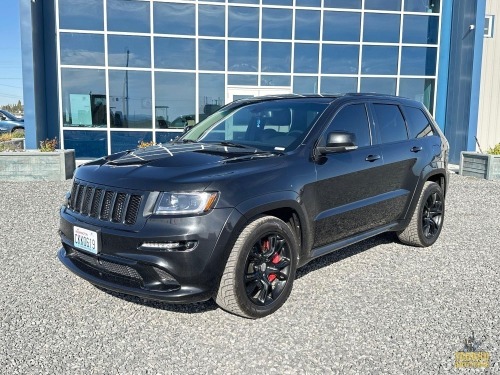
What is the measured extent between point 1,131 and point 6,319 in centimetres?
2452

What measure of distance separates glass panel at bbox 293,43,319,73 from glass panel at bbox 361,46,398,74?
1.73 m

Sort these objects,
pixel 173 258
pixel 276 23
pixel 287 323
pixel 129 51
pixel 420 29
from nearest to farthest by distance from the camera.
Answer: pixel 173 258
pixel 287 323
pixel 129 51
pixel 276 23
pixel 420 29

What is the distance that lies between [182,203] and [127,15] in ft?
41.7

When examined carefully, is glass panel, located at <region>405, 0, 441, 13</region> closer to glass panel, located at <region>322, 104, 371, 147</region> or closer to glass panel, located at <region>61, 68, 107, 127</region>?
glass panel, located at <region>61, 68, 107, 127</region>

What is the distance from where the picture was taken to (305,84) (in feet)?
49.4

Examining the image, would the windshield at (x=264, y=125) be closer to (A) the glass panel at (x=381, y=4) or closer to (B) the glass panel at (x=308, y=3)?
(B) the glass panel at (x=308, y=3)

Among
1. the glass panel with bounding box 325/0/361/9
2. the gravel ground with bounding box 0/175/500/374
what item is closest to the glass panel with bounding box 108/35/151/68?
the glass panel with bounding box 325/0/361/9

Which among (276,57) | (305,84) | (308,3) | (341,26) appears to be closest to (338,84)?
(305,84)

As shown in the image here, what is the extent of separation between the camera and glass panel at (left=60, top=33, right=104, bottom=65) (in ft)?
45.1

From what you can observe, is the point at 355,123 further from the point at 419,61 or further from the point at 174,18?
the point at 419,61

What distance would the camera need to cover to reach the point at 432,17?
15570 mm

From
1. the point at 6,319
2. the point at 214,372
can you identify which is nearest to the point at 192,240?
the point at 214,372

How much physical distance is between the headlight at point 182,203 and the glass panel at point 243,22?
493 inches

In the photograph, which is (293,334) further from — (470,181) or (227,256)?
(470,181)
